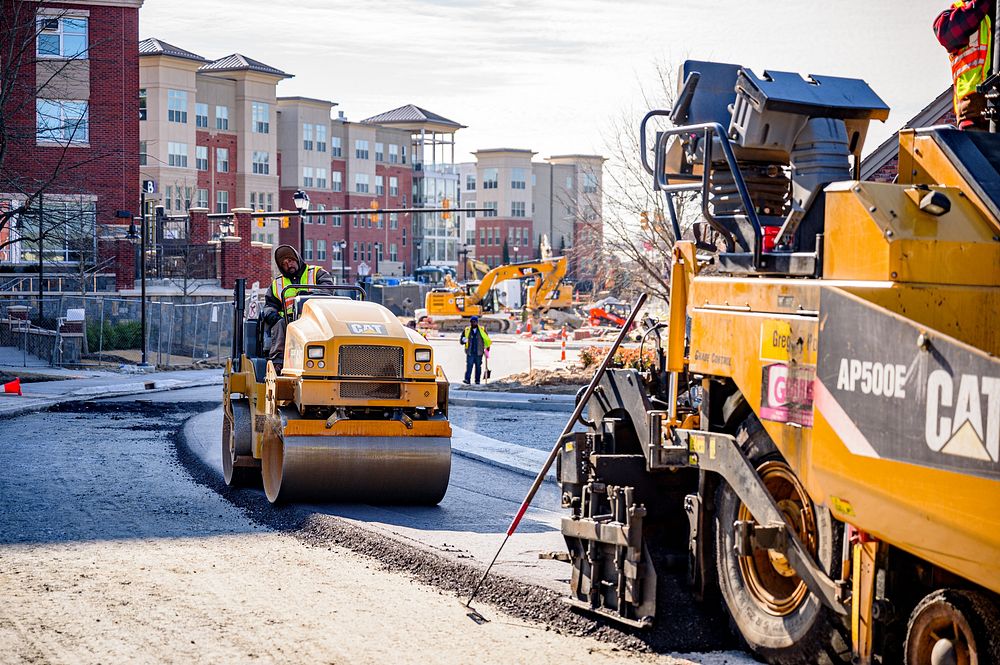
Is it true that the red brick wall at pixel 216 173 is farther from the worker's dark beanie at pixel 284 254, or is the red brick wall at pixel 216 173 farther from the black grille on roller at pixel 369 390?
the black grille on roller at pixel 369 390

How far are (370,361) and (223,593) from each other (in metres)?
4.04

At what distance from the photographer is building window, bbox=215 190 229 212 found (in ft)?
298

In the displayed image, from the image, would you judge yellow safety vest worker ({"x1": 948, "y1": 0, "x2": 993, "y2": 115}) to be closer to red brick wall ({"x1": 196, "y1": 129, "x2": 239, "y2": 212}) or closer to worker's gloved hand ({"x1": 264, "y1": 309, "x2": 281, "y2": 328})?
worker's gloved hand ({"x1": 264, "y1": 309, "x2": 281, "y2": 328})

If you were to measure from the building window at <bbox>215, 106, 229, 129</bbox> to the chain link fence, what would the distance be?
167 ft

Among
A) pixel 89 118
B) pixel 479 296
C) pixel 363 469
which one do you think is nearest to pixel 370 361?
pixel 363 469

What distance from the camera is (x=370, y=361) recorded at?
489 inches

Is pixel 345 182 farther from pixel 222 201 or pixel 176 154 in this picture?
pixel 176 154

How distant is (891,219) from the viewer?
556 cm

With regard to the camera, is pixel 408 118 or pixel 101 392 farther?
A: pixel 408 118

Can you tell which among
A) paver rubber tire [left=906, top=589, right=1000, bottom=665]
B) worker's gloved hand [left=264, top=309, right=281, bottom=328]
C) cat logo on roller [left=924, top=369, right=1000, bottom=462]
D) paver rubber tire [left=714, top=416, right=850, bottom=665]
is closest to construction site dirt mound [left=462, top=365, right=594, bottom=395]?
worker's gloved hand [left=264, top=309, right=281, bottom=328]

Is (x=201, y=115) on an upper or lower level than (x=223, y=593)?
upper

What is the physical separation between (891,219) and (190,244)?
46555 mm

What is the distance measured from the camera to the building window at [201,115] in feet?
293

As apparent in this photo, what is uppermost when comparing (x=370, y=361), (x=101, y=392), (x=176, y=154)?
(x=176, y=154)
